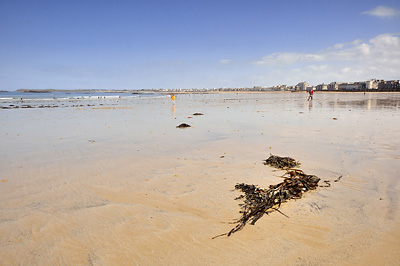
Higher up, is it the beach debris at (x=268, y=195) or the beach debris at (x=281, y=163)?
the beach debris at (x=281, y=163)

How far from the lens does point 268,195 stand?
4031 mm

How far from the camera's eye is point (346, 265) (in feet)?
8.52

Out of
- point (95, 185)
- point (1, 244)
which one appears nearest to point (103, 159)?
point (95, 185)

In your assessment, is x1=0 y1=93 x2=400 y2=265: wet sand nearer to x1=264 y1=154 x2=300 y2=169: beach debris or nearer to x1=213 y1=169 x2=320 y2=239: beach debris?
x1=213 y1=169 x2=320 y2=239: beach debris

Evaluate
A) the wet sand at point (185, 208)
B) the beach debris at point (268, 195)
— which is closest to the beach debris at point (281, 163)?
the wet sand at point (185, 208)

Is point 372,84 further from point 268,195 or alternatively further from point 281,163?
point 268,195

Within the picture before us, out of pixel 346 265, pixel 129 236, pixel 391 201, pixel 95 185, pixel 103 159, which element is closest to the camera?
pixel 346 265

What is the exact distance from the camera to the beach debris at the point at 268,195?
3.54 metres

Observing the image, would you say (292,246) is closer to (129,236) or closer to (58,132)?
(129,236)

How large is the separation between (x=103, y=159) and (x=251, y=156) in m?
4.17

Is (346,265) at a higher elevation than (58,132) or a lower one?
lower

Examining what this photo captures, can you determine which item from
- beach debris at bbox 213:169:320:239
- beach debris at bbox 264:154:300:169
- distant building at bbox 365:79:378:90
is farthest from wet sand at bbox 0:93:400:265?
distant building at bbox 365:79:378:90

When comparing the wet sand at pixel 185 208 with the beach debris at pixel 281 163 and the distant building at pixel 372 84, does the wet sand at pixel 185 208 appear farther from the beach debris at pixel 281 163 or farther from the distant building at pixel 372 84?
the distant building at pixel 372 84

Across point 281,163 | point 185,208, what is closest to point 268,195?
point 185,208
